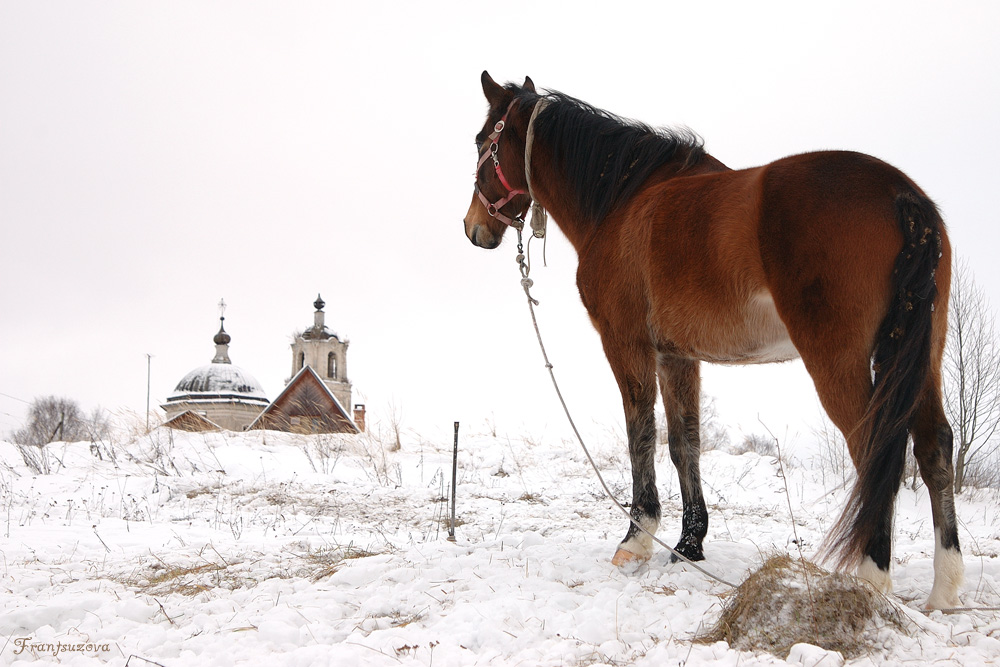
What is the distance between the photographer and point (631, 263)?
12.2ft

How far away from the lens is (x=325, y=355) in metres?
63.2

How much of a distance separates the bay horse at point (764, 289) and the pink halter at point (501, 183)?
22 cm

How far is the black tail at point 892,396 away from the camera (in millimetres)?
2658

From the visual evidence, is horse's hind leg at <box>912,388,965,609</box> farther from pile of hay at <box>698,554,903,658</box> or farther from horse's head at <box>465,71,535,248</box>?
horse's head at <box>465,71,535,248</box>

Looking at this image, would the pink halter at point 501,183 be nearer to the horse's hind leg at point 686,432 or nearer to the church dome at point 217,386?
the horse's hind leg at point 686,432

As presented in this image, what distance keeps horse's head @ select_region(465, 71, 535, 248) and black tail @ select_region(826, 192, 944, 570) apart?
249 centimetres

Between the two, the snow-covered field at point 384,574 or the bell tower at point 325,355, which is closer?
the snow-covered field at point 384,574

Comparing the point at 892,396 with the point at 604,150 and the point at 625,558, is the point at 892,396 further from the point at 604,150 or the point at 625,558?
the point at 604,150

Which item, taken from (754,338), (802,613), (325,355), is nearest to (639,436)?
(754,338)

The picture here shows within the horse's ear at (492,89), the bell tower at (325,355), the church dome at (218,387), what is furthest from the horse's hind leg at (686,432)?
the bell tower at (325,355)

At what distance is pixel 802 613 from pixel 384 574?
1.96 metres

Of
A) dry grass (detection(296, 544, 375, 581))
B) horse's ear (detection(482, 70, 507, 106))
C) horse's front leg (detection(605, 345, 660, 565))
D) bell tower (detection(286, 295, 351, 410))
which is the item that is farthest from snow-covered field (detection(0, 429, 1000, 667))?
bell tower (detection(286, 295, 351, 410))

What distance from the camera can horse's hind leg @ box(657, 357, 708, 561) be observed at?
13.1ft

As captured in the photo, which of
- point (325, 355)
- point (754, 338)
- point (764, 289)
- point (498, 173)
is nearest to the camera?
point (764, 289)
